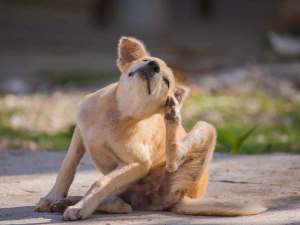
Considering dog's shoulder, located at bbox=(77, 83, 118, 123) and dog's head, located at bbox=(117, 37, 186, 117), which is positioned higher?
dog's head, located at bbox=(117, 37, 186, 117)

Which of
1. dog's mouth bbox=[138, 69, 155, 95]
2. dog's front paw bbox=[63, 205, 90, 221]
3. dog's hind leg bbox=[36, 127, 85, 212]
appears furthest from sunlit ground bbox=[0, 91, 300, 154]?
dog's mouth bbox=[138, 69, 155, 95]

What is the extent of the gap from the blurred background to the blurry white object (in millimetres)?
16

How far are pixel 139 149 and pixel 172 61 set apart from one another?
980 cm

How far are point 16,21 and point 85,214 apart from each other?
47.8 ft

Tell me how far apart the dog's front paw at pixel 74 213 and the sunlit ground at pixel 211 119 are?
288 cm

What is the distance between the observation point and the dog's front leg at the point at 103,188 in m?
5.55

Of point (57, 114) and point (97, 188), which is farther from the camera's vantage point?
point (57, 114)

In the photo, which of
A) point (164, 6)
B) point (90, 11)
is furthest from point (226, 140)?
point (90, 11)

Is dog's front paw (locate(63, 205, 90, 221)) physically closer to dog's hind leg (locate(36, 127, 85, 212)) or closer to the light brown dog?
the light brown dog

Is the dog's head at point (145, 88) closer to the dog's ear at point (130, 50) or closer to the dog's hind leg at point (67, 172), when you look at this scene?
the dog's ear at point (130, 50)

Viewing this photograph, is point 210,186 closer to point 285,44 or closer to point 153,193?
point 153,193

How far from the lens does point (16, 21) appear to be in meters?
19.8

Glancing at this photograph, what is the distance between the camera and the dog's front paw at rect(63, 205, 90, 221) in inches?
218

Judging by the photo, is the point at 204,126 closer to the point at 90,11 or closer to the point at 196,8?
the point at 90,11
